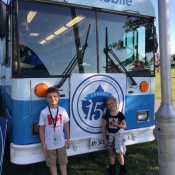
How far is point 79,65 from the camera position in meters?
3.46

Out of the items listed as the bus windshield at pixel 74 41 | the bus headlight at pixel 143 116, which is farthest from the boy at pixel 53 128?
the bus headlight at pixel 143 116

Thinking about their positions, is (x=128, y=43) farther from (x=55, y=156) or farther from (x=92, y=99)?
(x=55, y=156)

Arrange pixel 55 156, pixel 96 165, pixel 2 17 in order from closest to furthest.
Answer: pixel 2 17
pixel 55 156
pixel 96 165

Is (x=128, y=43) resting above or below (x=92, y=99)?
above

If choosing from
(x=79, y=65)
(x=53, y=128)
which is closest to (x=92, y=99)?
(x=79, y=65)

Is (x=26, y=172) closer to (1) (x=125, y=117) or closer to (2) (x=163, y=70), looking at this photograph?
(1) (x=125, y=117)

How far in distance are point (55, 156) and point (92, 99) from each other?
1.00 metres

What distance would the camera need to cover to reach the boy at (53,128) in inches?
123

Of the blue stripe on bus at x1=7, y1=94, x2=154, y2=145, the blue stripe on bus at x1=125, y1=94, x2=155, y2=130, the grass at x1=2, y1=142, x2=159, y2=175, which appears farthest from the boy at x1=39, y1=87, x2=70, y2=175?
the blue stripe on bus at x1=125, y1=94, x2=155, y2=130

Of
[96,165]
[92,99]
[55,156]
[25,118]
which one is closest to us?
[25,118]

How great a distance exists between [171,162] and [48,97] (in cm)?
191

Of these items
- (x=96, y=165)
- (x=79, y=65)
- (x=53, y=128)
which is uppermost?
(x=79, y=65)

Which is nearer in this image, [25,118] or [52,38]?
[25,118]

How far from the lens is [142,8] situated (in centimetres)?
391
